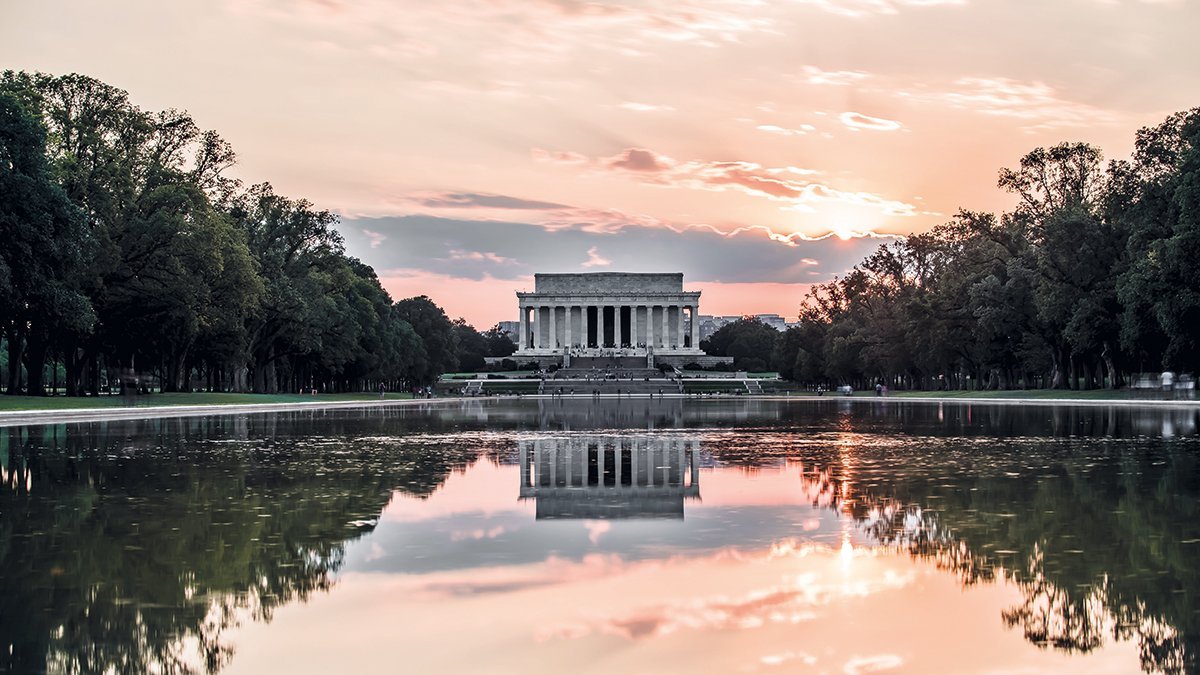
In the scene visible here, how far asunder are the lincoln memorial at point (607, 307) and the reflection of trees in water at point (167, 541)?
123 m

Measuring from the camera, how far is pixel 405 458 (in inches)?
892

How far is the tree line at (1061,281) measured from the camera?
4909 centimetres

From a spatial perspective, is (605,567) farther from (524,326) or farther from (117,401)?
(524,326)

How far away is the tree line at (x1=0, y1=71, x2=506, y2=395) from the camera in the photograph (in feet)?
141

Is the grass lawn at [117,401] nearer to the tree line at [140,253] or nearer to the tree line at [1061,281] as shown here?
the tree line at [140,253]

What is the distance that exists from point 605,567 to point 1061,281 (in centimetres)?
5739

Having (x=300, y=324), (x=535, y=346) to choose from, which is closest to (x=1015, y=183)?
(x=300, y=324)

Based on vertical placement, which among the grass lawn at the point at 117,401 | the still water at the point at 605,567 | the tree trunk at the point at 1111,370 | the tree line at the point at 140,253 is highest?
the tree line at the point at 140,253

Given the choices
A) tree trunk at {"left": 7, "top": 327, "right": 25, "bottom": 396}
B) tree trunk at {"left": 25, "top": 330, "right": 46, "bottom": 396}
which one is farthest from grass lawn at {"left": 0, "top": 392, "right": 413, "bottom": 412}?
tree trunk at {"left": 7, "top": 327, "right": 25, "bottom": 396}

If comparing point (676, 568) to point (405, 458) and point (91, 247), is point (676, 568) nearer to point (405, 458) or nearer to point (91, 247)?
point (405, 458)

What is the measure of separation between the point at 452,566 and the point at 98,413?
38868 mm

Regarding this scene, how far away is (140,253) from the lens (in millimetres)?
53594

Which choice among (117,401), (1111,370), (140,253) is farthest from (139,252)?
(1111,370)

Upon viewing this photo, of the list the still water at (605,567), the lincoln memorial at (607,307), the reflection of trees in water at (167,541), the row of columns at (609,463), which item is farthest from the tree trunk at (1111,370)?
the lincoln memorial at (607,307)
